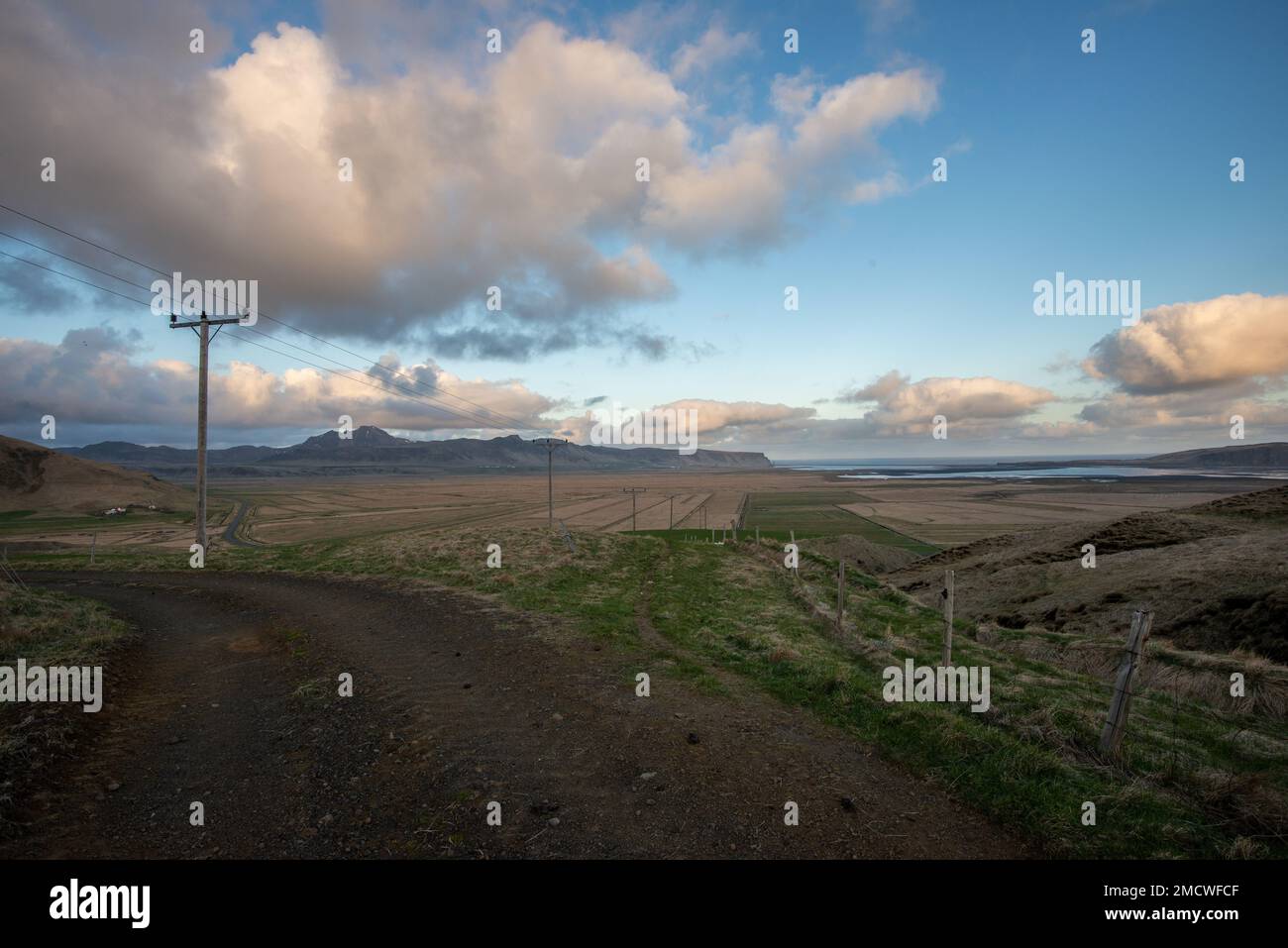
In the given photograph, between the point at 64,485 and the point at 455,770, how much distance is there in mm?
154214

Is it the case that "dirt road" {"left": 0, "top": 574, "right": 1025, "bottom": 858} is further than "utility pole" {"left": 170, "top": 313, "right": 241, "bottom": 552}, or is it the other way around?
"utility pole" {"left": 170, "top": 313, "right": 241, "bottom": 552}

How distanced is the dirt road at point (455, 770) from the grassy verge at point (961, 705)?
36.0 inches

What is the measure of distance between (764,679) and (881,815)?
16.8 feet

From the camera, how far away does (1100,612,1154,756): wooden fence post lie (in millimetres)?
7836

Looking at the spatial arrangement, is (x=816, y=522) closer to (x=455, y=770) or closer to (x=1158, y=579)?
(x=1158, y=579)

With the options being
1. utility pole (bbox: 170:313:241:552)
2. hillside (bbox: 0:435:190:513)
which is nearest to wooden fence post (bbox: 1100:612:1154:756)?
utility pole (bbox: 170:313:241:552)

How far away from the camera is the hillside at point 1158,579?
1464 cm

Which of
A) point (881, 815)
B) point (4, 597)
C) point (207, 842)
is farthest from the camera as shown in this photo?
point (4, 597)

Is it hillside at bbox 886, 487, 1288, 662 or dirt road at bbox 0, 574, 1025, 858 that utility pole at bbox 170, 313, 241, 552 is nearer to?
dirt road at bbox 0, 574, 1025, 858

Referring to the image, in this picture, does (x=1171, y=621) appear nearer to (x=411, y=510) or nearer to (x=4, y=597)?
(x=4, y=597)

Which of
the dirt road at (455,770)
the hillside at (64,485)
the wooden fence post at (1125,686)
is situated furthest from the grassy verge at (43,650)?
the hillside at (64,485)

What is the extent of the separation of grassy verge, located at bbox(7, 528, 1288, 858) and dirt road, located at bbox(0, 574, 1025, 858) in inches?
36.0

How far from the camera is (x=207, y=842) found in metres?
6.03
